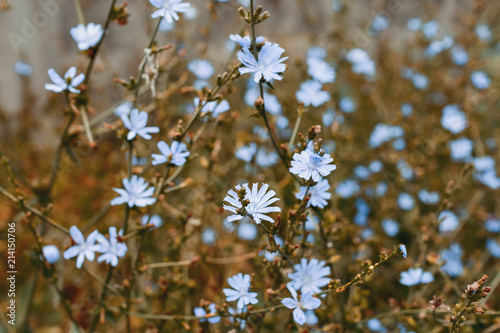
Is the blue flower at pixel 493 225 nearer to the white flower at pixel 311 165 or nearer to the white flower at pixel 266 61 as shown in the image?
the white flower at pixel 311 165

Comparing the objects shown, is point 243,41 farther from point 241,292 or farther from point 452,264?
point 452,264

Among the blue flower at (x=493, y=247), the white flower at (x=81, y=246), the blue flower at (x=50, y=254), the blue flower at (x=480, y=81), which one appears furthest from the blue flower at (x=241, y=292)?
the blue flower at (x=480, y=81)

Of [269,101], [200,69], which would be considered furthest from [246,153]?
[200,69]

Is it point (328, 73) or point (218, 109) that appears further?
point (328, 73)

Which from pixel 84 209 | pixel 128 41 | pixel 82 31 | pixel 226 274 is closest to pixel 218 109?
pixel 82 31

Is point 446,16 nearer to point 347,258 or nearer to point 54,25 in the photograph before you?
point 347,258

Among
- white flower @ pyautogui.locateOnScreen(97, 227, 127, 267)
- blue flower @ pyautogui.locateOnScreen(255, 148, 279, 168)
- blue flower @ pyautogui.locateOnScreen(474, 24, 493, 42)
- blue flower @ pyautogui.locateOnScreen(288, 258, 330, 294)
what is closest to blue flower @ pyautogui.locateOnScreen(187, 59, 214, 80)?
blue flower @ pyautogui.locateOnScreen(255, 148, 279, 168)

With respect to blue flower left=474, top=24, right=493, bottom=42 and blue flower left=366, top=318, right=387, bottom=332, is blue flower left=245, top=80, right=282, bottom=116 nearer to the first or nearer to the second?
blue flower left=366, top=318, right=387, bottom=332
